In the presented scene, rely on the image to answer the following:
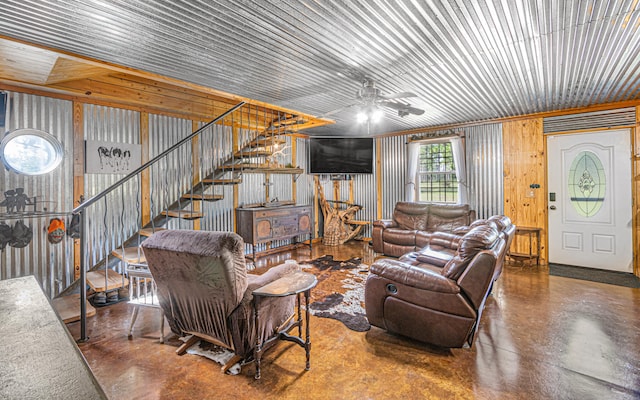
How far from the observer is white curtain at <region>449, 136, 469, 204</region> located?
6129 millimetres

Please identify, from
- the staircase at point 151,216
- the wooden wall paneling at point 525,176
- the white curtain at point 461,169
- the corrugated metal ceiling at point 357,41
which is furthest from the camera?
the white curtain at point 461,169

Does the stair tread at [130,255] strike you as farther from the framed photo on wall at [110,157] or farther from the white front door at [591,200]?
the white front door at [591,200]

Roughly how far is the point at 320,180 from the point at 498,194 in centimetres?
395

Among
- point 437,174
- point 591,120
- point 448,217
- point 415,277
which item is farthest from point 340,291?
point 591,120

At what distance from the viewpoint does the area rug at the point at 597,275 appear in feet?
14.1

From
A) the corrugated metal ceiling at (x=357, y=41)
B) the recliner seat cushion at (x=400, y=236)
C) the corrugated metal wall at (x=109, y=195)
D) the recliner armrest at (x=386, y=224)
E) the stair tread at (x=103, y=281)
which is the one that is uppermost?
the corrugated metal ceiling at (x=357, y=41)

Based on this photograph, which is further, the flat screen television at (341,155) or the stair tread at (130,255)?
the flat screen television at (341,155)

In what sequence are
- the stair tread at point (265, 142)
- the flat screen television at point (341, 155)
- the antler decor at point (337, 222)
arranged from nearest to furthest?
the stair tread at point (265, 142) < the flat screen television at point (341, 155) < the antler decor at point (337, 222)

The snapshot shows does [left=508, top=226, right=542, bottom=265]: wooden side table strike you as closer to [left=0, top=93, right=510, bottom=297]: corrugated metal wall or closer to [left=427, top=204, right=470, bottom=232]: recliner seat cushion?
[left=0, top=93, right=510, bottom=297]: corrugated metal wall

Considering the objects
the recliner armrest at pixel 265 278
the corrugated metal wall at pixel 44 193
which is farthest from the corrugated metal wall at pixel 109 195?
the recliner armrest at pixel 265 278

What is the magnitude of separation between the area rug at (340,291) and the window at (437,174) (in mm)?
2466

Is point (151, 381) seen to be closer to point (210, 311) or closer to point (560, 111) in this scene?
point (210, 311)

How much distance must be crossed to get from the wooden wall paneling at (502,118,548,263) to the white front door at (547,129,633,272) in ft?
0.41

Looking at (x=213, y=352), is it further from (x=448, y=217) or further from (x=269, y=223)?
(x=448, y=217)
